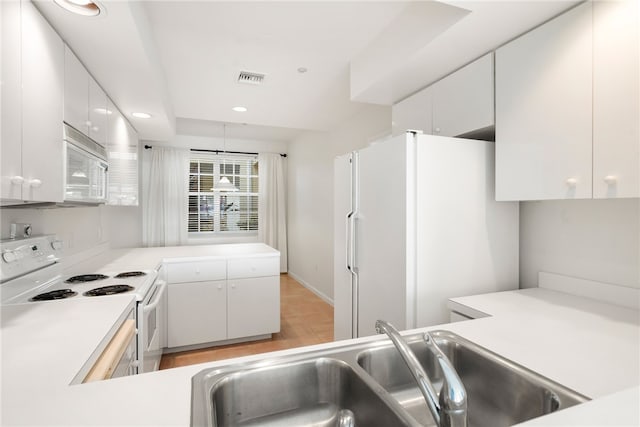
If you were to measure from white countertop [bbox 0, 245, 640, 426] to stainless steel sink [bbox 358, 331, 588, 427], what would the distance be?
5cm

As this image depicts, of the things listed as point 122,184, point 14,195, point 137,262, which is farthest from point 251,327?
point 14,195

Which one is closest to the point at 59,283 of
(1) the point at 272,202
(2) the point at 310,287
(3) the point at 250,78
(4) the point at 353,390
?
(4) the point at 353,390

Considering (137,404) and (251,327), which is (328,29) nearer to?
(137,404)

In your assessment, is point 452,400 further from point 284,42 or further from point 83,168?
point 284,42

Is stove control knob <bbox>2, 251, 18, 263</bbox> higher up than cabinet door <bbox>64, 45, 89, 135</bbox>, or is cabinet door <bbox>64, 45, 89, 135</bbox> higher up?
cabinet door <bbox>64, 45, 89, 135</bbox>

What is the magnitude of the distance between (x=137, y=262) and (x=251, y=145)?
3902mm

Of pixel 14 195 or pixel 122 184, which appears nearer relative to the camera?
pixel 14 195

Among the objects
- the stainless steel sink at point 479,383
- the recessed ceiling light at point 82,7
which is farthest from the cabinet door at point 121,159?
the stainless steel sink at point 479,383

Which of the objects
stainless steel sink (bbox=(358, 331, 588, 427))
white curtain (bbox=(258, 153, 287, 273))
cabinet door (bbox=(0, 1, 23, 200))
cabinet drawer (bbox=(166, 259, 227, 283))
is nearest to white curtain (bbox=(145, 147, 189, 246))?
white curtain (bbox=(258, 153, 287, 273))

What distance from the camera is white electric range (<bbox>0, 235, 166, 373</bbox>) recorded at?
4.80 ft

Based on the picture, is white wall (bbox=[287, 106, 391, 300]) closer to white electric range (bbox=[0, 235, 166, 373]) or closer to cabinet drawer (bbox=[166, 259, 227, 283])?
cabinet drawer (bbox=[166, 259, 227, 283])

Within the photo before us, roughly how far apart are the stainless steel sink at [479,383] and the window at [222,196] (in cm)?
501

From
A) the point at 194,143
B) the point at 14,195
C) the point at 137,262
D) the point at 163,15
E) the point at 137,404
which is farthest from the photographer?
the point at 194,143

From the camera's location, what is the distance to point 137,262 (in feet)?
8.76
